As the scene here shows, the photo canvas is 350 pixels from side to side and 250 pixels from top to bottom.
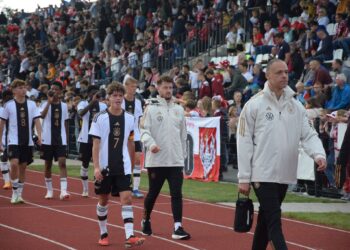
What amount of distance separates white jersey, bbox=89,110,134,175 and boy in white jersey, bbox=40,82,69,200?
6.00 metres

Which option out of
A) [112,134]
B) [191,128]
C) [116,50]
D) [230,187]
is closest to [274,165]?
[112,134]

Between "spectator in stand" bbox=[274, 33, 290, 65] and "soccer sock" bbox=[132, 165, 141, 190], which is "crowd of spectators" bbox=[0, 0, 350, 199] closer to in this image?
"spectator in stand" bbox=[274, 33, 290, 65]

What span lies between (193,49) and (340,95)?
13.7 meters

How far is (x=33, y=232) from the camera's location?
13.0 meters

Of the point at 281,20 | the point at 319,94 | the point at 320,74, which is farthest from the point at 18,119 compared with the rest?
the point at 281,20

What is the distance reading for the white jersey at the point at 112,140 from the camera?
39.0 feet

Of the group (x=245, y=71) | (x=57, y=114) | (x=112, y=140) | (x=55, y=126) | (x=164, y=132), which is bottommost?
(x=112, y=140)

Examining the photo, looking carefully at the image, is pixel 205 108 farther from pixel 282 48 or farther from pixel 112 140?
pixel 112 140

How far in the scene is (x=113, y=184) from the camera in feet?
39.3

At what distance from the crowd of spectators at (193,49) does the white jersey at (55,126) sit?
A: 184 centimetres

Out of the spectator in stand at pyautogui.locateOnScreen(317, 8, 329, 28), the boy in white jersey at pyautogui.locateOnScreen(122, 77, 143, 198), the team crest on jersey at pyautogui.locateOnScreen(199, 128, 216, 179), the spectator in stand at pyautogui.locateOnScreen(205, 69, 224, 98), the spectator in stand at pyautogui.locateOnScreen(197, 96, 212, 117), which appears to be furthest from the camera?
the spectator in stand at pyautogui.locateOnScreen(205, 69, 224, 98)

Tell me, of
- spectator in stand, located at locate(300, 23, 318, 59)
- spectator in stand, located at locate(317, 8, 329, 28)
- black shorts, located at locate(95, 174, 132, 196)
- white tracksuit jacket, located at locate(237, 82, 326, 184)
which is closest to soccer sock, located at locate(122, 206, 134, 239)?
black shorts, located at locate(95, 174, 132, 196)

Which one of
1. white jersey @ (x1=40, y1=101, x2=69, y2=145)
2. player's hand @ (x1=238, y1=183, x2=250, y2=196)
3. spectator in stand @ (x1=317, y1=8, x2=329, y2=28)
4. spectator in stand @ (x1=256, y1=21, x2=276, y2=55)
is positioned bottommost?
player's hand @ (x1=238, y1=183, x2=250, y2=196)

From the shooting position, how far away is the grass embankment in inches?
561
